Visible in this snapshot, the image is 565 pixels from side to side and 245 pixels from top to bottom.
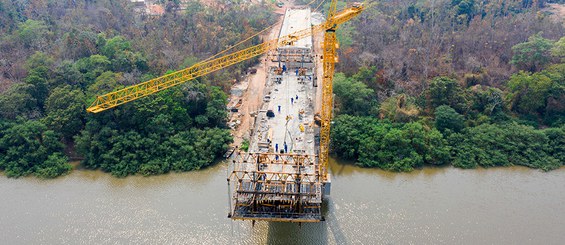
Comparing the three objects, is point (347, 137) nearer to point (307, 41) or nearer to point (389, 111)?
point (389, 111)

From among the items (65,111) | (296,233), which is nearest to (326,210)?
(296,233)

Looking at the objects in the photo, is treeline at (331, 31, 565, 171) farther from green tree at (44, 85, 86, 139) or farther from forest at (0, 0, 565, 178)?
green tree at (44, 85, 86, 139)

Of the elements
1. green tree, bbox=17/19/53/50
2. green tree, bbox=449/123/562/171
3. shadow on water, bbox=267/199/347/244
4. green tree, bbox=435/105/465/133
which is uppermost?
green tree, bbox=17/19/53/50

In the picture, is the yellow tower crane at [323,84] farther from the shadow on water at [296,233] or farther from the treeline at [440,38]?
the treeline at [440,38]

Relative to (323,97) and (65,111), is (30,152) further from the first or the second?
(323,97)

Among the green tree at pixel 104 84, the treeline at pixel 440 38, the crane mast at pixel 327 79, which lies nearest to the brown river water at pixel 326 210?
the crane mast at pixel 327 79

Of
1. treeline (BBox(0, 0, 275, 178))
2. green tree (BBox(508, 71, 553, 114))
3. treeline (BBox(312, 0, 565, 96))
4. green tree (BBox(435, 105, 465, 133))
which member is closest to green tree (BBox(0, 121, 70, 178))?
treeline (BBox(0, 0, 275, 178))
